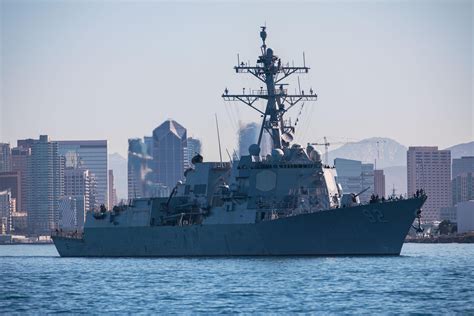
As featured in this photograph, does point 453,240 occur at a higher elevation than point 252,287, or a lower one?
lower

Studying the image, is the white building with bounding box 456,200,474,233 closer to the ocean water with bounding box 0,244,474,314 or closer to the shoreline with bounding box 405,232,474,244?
the shoreline with bounding box 405,232,474,244

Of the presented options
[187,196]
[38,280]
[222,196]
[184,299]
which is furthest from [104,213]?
[184,299]

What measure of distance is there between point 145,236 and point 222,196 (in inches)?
281

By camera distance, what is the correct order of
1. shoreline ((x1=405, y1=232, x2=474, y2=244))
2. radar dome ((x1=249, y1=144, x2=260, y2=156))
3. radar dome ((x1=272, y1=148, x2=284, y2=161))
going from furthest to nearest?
shoreline ((x1=405, y1=232, x2=474, y2=244)) < radar dome ((x1=249, y1=144, x2=260, y2=156)) < radar dome ((x1=272, y1=148, x2=284, y2=161))

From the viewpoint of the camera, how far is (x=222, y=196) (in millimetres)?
66562

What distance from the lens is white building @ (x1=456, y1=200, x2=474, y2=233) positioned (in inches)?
5910

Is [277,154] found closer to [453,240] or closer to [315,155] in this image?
[315,155]

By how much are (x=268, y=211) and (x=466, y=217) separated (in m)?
91.5

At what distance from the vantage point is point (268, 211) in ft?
209

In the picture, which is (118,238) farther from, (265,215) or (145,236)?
(265,215)

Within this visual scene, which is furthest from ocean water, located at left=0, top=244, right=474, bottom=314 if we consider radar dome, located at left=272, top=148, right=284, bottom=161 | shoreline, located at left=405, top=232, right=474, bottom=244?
shoreline, located at left=405, top=232, right=474, bottom=244

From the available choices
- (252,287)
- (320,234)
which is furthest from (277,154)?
(252,287)

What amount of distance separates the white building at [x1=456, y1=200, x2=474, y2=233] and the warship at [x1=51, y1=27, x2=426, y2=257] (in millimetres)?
82485

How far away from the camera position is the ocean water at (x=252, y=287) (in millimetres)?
42500
